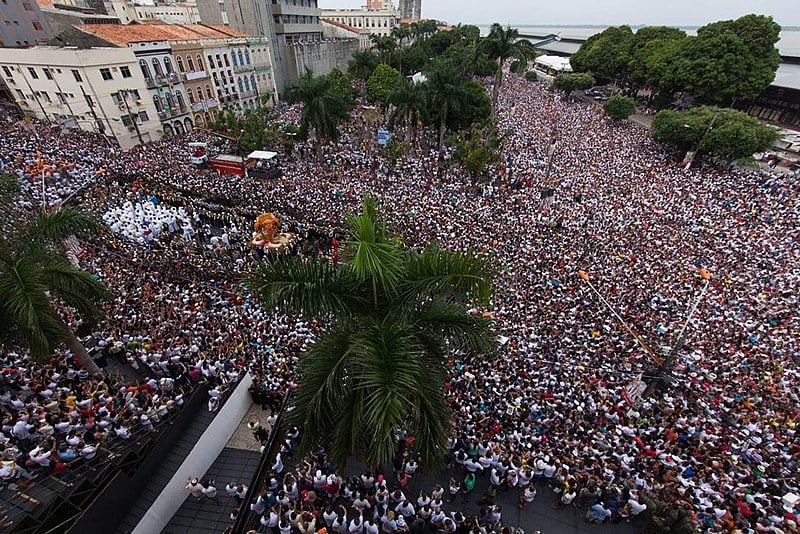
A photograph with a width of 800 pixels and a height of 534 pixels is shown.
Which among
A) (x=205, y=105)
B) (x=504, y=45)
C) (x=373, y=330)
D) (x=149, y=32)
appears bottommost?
(x=205, y=105)

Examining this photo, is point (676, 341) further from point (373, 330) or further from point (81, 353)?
point (81, 353)

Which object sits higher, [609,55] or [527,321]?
[609,55]

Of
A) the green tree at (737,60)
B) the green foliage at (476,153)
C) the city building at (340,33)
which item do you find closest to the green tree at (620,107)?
the green tree at (737,60)

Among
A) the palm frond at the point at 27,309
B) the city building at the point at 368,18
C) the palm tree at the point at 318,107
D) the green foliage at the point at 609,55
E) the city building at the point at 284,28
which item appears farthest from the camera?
the city building at the point at 368,18

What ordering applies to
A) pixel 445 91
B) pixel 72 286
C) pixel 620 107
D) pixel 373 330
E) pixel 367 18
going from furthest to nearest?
pixel 367 18, pixel 620 107, pixel 445 91, pixel 72 286, pixel 373 330

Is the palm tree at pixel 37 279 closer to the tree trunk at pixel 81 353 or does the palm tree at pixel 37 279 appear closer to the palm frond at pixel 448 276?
the tree trunk at pixel 81 353

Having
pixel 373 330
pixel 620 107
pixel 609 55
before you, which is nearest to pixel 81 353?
pixel 373 330

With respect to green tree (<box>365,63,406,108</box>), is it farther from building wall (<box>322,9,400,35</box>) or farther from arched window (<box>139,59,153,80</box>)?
building wall (<box>322,9,400,35</box>)
